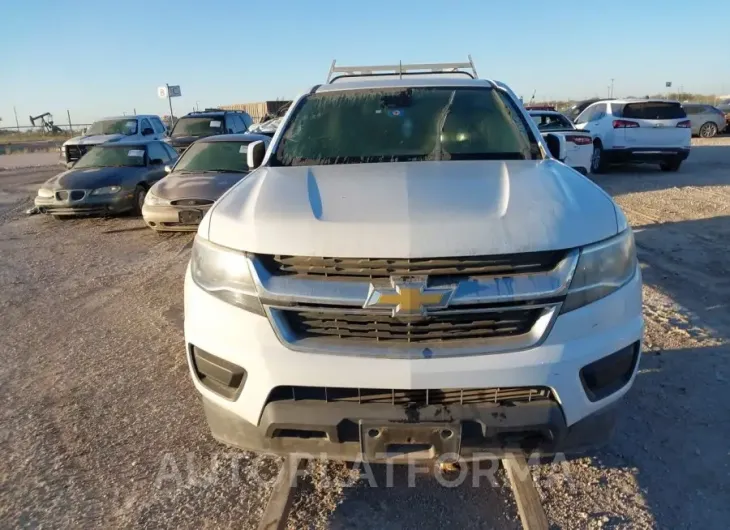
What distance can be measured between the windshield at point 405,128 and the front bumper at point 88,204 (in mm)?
7343

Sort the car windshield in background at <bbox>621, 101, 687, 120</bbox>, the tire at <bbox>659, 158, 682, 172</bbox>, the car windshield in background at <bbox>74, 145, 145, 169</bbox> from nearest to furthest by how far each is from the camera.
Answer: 1. the car windshield in background at <bbox>74, 145, 145, 169</bbox>
2. the car windshield in background at <bbox>621, 101, 687, 120</bbox>
3. the tire at <bbox>659, 158, 682, 172</bbox>

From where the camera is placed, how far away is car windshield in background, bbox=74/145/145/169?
436 inches

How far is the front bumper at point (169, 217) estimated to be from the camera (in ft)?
26.9

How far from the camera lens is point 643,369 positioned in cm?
388

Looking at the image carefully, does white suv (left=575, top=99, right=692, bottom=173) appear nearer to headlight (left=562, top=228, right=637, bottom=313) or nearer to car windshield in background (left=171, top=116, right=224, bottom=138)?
car windshield in background (left=171, top=116, right=224, bottom=138)

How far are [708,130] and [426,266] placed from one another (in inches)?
1155

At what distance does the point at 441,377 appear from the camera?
2107mm

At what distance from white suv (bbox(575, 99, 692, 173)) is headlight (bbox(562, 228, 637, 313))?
1280 centimetres

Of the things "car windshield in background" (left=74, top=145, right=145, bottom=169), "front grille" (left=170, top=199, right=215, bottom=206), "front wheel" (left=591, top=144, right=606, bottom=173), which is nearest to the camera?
"front grille" (left=170, top=199, right=215, bottom=206)

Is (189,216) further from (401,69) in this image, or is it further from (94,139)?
(94,139)

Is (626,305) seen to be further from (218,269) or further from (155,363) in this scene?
(155,363)

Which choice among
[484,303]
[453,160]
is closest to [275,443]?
[484,303]

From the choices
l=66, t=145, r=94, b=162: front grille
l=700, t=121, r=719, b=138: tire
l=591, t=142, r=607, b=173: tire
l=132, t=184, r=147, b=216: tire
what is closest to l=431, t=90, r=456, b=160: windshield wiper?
l=132, t=184, r=147, b=216: tire

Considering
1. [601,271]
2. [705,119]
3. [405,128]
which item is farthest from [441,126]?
[705,119]
